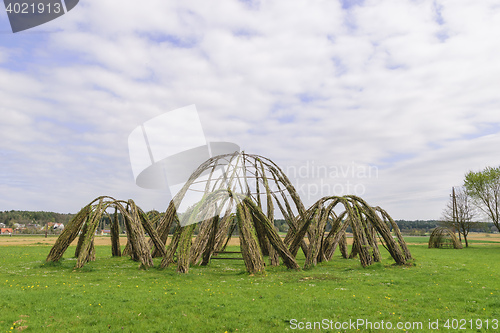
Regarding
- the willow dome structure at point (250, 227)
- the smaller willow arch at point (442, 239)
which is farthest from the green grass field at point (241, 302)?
the smaller willow arch at point (442, 239)

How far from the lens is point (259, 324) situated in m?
8.05

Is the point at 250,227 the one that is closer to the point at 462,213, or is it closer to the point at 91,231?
the point at 91,231

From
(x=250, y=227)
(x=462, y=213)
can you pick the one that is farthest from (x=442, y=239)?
(x=250, y=227)

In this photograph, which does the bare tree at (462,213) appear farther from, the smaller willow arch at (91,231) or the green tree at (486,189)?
the smaller willow arch at (91,231)

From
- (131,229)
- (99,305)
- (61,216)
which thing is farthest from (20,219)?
(99,305)

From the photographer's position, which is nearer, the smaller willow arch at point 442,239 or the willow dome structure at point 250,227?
the willow dome structure at point 250,227

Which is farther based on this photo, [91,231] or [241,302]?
[91,231]

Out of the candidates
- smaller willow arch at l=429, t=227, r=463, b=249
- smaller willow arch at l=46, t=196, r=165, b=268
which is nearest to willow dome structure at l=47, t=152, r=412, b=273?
smaller willow arch at l=46, t=196, r=165, b=268

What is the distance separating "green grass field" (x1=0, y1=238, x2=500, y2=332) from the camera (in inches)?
313

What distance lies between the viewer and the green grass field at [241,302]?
794 centimetres

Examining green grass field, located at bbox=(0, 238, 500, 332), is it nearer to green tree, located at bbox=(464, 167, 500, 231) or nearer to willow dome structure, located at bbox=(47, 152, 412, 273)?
willow dome structure, located at bbox=(47, 152, 412, 273)

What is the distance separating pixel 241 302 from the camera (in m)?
9.78

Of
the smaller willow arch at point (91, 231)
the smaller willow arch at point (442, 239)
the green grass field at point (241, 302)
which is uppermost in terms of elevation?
the smaller willow arch at point (91, 231)

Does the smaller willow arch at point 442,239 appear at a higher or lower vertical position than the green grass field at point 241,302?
lower
